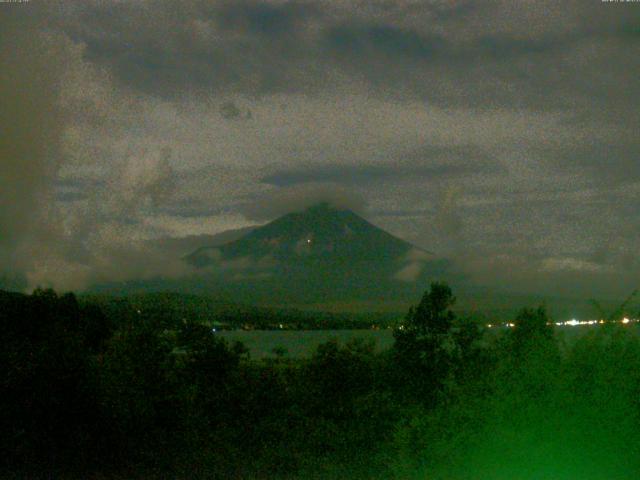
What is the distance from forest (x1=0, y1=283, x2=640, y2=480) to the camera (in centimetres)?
701

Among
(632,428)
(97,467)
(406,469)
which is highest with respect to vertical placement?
(632,428)

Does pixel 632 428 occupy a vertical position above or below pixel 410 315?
below

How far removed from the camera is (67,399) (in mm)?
12391

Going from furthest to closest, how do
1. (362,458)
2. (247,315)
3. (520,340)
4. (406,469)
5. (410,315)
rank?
(247,315) < (410,315) < (362,458) < (520,340) < (406,469)

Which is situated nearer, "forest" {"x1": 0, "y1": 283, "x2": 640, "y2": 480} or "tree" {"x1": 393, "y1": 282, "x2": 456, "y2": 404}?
"forest" {"x1": 0, "y1": 283, "x2": 640, "y2": 480}

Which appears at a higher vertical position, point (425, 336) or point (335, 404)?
point (425, 336)

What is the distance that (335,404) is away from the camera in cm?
1353

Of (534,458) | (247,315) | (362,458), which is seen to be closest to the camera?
(534,458)

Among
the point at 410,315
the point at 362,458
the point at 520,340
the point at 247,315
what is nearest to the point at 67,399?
the point at 362,458

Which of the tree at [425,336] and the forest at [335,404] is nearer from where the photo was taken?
the forest at [335,404]

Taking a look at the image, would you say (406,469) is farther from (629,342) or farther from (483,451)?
(629,342)

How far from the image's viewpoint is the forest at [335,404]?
7.01m

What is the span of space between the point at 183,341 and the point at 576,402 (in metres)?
9.27

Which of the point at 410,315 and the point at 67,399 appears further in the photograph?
the point at 410,315
